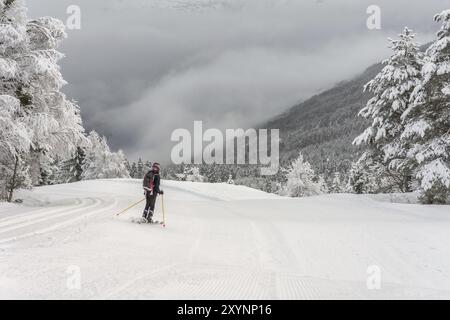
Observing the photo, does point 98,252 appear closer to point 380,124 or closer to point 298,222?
point 298,222

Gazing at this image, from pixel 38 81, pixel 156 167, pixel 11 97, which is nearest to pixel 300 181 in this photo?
pixel 38 81

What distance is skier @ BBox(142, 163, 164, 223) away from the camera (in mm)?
15094

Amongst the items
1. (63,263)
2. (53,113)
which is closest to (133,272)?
(63,263)

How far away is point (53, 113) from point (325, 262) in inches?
660

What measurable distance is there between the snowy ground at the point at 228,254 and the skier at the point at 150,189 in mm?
851

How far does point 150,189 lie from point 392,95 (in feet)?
58.5

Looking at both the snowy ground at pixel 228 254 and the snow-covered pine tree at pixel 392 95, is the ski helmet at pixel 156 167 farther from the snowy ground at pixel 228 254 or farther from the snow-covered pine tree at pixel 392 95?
the snow-covered pine tree at pixel 392 95

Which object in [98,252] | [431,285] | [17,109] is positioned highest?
[17,109]

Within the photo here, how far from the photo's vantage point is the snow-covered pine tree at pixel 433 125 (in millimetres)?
18953

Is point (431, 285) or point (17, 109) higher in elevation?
point (17, 109)

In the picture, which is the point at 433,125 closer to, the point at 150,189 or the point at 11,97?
the point at 150,189

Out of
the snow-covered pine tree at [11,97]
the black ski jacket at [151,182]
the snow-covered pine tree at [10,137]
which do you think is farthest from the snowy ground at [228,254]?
the snow-covered pine tree at [11,97]

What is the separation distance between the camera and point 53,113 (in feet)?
74.0

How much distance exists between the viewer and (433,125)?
20453 millimetres
